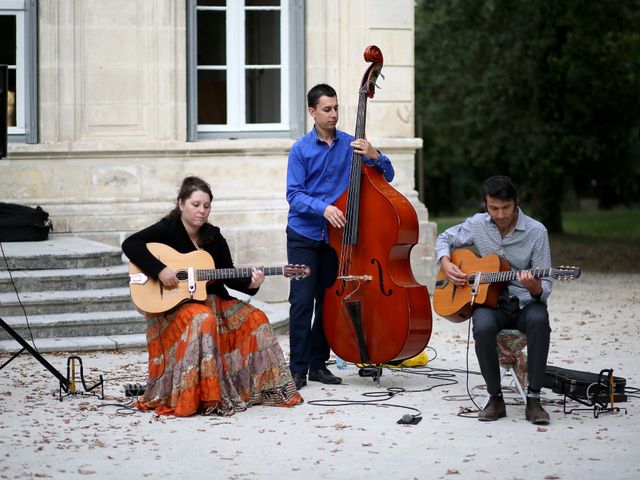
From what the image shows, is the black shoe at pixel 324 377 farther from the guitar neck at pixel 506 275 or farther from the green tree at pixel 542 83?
the green tree at pixel 542 83

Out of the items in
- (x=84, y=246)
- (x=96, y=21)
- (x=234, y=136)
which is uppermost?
(x=96, y=21)

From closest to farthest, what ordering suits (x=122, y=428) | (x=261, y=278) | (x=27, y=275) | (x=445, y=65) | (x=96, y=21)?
(x=122, y=428)
(x=261, y=278)
(x=27, y=275)
(x=96, y=21)
(x=445, y=65)

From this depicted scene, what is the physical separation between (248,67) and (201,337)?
21.3 ft

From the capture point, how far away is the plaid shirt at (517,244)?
7.09 meters

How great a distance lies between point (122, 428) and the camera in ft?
22.2

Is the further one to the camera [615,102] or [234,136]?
[615,102]

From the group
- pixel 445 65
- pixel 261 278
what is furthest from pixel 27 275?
pixel 445 65

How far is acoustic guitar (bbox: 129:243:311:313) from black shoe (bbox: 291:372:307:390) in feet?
3.13

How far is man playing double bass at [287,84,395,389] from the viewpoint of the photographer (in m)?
8.09

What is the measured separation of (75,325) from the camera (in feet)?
33.3

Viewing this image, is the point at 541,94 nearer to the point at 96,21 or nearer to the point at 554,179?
the point at 554,179

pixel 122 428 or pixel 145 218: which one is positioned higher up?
Answer: pixel 145 218

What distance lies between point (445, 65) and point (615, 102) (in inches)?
163

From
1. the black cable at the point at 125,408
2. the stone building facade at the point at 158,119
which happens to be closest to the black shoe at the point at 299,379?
the black cable at the point at 125,408
